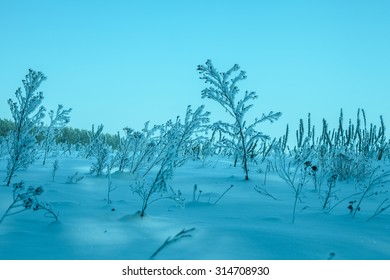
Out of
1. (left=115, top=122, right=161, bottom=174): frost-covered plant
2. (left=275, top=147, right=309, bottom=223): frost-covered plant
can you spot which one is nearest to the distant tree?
(left=115, top=122, right=161, bottom=174): frost-covered plant

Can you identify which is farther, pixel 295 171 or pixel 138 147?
pixel 138 147

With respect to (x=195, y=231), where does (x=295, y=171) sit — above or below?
above

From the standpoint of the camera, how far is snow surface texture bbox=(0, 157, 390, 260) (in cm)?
186

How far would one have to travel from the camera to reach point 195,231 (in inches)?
86.9

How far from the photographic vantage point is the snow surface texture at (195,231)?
1859mm

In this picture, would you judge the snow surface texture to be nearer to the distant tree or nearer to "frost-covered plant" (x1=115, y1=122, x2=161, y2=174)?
"frost-covered plant" (x1=115, y1=122, x2=161, y2=174)

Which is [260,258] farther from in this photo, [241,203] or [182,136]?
[182,136]

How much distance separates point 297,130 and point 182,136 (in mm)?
10202

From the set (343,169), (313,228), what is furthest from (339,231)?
(343,169)

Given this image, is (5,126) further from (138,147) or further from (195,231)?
(195,231)

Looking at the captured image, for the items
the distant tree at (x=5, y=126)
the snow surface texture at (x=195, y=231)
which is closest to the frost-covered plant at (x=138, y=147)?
the snow surface texture at (x=195, y=231)

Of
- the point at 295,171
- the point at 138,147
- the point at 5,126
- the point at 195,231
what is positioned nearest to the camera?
the point at 195,231

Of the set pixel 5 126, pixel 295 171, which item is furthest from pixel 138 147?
pixel 5 126

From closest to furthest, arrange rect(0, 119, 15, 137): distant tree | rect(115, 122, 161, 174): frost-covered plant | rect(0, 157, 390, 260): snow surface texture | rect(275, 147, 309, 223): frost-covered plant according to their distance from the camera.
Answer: rect(0, 157, 390, 260): snow surface texture → rect(275, 147, 309, 223): frost-covered plant → rect(115, 122, 161, 174): frost-covered plant → rect(0, 119, 15, 137): distant tree
